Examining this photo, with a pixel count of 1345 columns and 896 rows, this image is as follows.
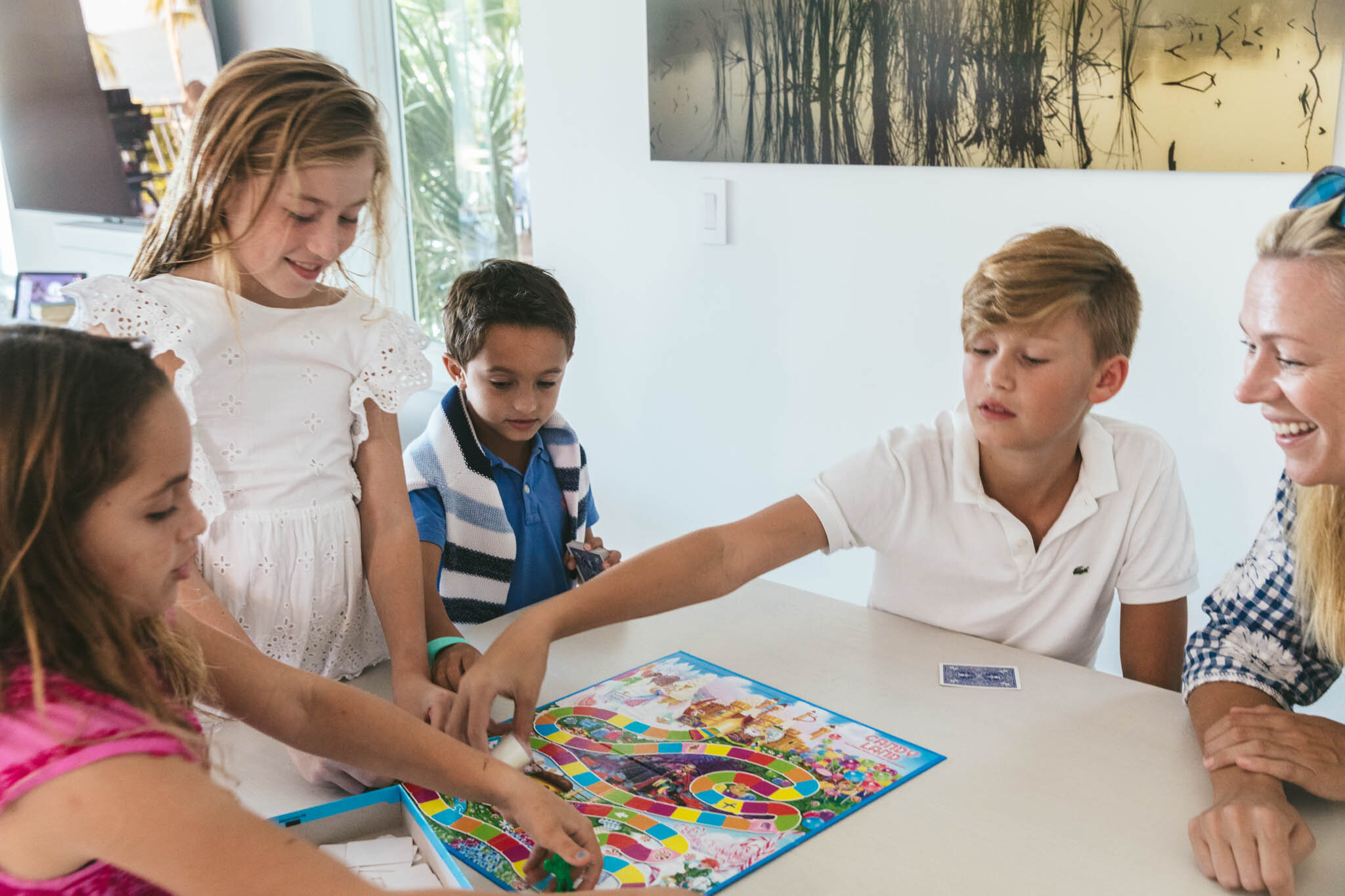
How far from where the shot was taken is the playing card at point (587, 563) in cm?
155

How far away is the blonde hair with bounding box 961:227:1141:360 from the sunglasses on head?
314 millimetres

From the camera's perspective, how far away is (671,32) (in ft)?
8.19

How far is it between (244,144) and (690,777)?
0.81m

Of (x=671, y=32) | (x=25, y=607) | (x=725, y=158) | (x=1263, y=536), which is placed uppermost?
(x=671, y=32)

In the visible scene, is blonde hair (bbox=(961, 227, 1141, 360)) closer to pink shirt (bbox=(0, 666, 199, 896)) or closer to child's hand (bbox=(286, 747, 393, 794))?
child's hand (bbox=(286, 747, 393, 794))

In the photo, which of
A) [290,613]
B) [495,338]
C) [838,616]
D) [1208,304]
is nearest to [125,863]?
[290,613]

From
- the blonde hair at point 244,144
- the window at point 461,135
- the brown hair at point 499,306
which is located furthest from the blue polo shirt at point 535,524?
the window at point 461,135

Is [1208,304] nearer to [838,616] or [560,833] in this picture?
[838,616]

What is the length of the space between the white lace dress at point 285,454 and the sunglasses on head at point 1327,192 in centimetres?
98

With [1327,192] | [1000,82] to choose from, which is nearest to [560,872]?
[1327,192]

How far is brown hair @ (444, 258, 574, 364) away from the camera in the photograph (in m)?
1.59

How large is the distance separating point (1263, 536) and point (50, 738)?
1.12m

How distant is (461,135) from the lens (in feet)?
10.9

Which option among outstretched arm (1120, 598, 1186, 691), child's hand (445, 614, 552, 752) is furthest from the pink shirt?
outstretched arm (1120, 598, 1186, 691)
